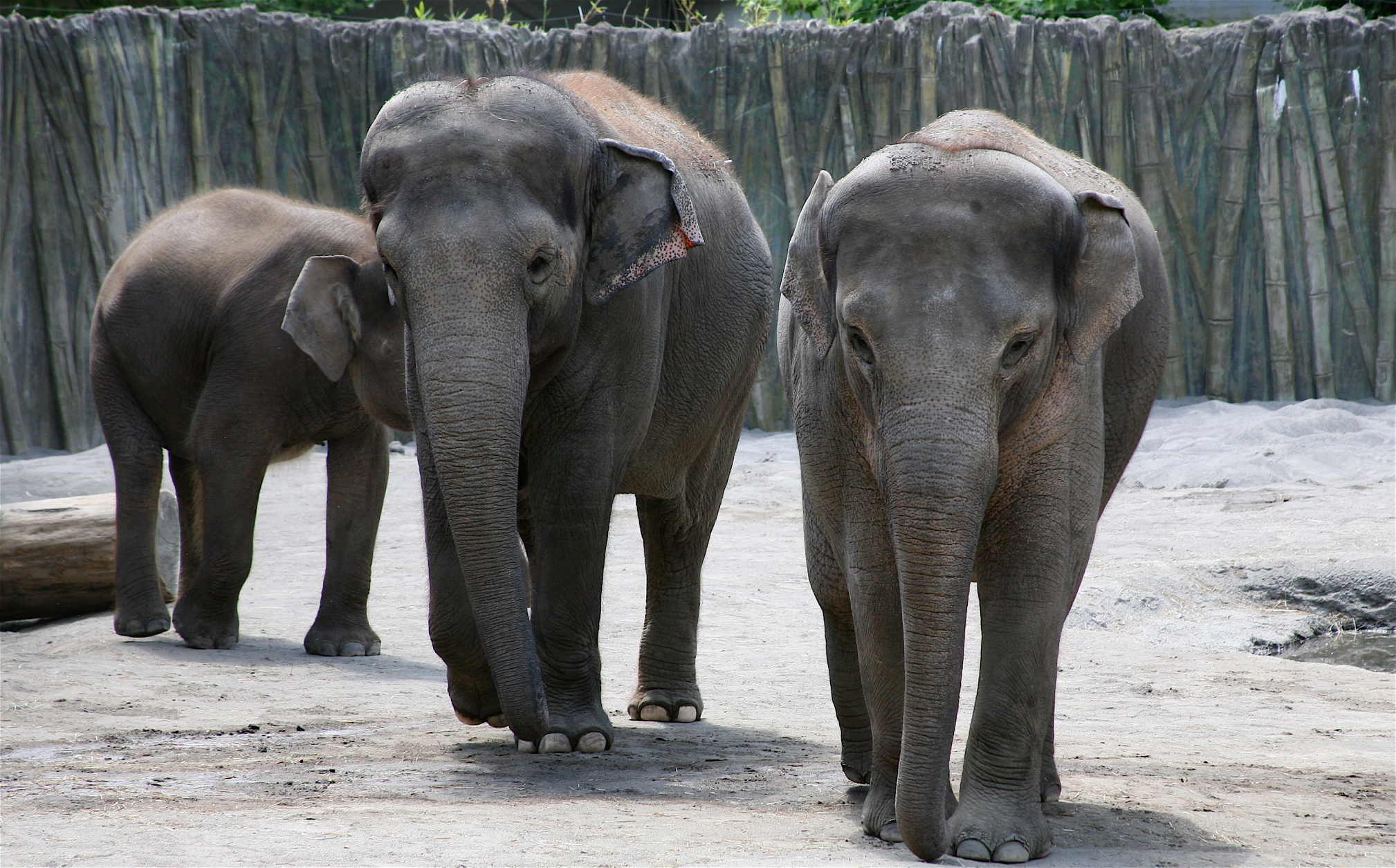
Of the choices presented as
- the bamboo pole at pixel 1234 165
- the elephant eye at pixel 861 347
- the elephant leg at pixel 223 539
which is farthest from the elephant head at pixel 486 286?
the bamboo pole at pixel 1234 165

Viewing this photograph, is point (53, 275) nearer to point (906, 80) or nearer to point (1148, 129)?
point (906, 80)

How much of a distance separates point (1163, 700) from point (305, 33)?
789 centimetres

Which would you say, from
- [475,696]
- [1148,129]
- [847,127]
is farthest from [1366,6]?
[475,696]

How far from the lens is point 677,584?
5199 millimetres

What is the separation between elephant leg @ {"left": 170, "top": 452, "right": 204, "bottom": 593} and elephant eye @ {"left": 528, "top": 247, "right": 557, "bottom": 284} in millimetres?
3206

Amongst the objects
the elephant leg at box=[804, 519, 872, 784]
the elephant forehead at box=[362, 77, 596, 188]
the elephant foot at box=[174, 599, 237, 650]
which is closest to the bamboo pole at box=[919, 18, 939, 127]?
the elephant foot at box=[174, 599, 237, 650]

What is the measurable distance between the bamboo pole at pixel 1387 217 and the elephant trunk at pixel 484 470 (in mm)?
A: 8114

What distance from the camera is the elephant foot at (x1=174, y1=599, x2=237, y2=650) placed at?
19.4 ft

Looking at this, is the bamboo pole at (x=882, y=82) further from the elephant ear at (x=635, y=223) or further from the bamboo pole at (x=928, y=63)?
the elephant ear at (x=635, y=223)

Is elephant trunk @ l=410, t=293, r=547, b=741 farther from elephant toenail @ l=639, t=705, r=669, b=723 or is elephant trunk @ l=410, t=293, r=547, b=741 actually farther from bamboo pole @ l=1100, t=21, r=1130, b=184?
bamboo pole @ l=1100, t=21, r=1130, b=184

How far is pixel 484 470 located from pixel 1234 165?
26.0 feet

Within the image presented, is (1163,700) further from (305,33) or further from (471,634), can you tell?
(305,33)

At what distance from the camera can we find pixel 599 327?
168 inches

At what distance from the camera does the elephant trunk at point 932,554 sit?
2746 millimetres
